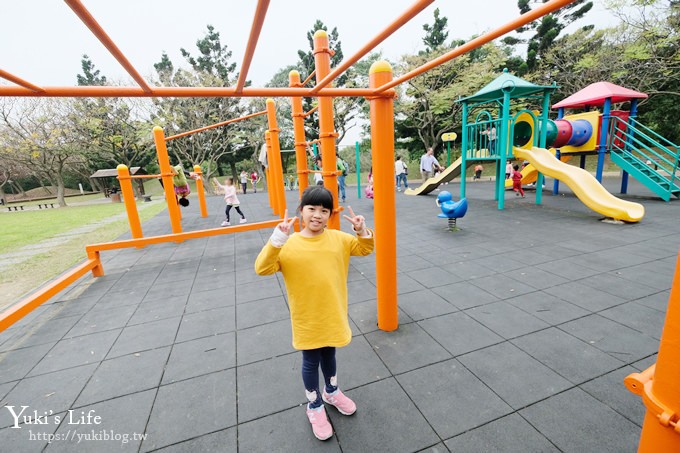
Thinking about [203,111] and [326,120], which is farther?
[203,111]

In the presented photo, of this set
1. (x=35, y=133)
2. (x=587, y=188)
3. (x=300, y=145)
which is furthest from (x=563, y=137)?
(x=35, y=133)

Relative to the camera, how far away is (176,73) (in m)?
20.8

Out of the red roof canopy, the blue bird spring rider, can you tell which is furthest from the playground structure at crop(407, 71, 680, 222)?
the blue bird spring rider

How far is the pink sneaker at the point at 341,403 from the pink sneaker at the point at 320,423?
8 centimetres

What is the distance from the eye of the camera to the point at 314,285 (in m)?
1.67

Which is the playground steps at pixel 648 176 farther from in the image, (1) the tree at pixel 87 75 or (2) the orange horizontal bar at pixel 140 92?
(1) the tree at pixel 87 75

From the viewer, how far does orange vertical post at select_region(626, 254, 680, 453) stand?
36.9 inches

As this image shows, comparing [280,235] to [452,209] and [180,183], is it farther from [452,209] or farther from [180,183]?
[180,183]

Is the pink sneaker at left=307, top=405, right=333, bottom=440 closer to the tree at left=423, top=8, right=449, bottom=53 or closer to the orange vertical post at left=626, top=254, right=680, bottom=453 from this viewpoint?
the orange vertical post at left=626, top=254, right=680, bottom=453

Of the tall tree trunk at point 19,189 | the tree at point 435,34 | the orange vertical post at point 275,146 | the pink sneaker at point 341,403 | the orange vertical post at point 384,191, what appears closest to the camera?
the pink sneaker at point 341,403

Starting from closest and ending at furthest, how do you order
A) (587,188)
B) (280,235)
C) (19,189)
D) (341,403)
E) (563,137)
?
(280,235)
(341,403)
(587,188)
(563,137)
(19,189)

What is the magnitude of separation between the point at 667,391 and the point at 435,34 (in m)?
30.1

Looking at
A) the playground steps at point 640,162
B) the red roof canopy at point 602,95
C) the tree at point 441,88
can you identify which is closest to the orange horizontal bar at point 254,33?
the playground steps at point 640,162

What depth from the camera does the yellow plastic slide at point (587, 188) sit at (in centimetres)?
601
